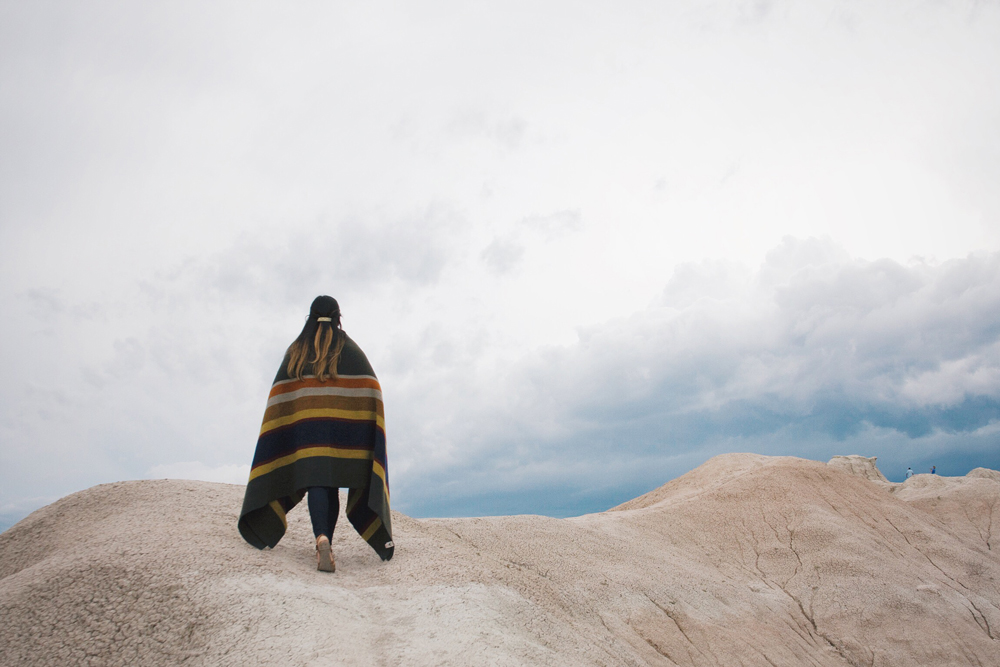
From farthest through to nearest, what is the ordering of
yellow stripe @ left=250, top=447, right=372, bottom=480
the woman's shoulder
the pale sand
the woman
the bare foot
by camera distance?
the woman's shoulder < yellow stripe @ left=250, top=447, right=372, bottom=480 < the woman < the bare foot < the pale sand

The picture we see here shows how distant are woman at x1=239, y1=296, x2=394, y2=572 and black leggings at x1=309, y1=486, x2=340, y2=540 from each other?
10mm

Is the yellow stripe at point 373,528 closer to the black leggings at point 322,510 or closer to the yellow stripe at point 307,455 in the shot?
the black leggings at point 322,510

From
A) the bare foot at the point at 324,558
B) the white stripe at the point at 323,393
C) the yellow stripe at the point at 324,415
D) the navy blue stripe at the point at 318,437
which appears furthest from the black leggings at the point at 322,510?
the white stripe at the point at 323,393

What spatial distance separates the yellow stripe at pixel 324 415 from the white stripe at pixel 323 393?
0.18 meters

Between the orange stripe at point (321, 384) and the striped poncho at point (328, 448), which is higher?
the orange stripe at point (321, 384)

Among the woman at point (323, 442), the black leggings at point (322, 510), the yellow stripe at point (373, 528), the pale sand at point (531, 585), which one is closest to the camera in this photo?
the pale sand at point (531, 585)

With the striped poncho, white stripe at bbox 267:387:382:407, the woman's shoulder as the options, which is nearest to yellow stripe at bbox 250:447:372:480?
the striped poncho

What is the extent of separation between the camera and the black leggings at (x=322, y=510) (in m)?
6.94

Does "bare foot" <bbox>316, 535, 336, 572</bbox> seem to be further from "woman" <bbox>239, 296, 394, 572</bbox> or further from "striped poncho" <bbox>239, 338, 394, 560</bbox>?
"striped poncho" <bbox>239, 338, 394, 560</bbox>

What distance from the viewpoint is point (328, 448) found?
23.7 ft

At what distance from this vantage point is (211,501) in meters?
8.09

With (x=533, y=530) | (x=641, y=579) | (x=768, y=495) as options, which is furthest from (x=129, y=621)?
(x=768, y=495)

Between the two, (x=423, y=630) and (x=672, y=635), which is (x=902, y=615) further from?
(x=423, y=630)

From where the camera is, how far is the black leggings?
694 cm
